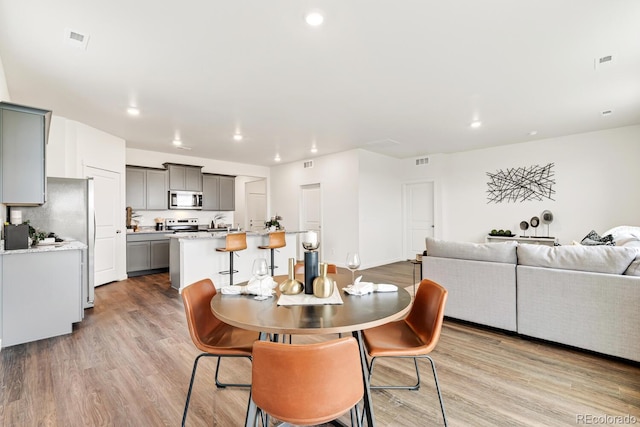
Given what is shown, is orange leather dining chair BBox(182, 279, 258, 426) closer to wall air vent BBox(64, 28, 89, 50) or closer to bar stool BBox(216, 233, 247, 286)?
wall air vent BBox(64, 28, 89, 50)

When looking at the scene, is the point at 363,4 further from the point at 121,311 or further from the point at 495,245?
the point at 121,311

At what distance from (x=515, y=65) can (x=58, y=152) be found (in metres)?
6.14

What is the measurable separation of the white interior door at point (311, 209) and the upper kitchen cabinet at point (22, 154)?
510 cm

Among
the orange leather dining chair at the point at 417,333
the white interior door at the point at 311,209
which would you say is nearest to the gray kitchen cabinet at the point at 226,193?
the white interior door at the point at 311,209

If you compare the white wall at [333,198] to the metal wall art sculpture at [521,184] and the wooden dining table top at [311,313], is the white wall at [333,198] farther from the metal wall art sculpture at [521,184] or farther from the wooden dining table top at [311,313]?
the wooden dining table top at [311,313]

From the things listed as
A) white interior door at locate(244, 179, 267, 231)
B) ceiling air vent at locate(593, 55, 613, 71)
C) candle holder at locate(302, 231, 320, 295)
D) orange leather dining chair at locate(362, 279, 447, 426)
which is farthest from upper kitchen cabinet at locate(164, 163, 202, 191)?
ceiling air vent at locate(593, 55, 613, 71)

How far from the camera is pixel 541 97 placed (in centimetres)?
373

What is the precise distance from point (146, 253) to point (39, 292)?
3.21 m

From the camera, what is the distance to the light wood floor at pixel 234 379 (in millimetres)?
1823

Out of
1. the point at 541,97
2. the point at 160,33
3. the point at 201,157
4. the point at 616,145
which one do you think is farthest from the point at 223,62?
the point at 616,145

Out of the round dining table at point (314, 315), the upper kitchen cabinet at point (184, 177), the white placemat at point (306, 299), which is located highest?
the upper kitchen cabinet at point (184, 177)

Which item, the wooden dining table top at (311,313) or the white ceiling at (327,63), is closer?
the wooden dining table top at (311,313)

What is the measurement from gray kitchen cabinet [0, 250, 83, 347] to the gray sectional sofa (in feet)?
12.9

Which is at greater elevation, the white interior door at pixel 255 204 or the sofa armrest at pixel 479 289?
the white interior door at pixel 255 204
